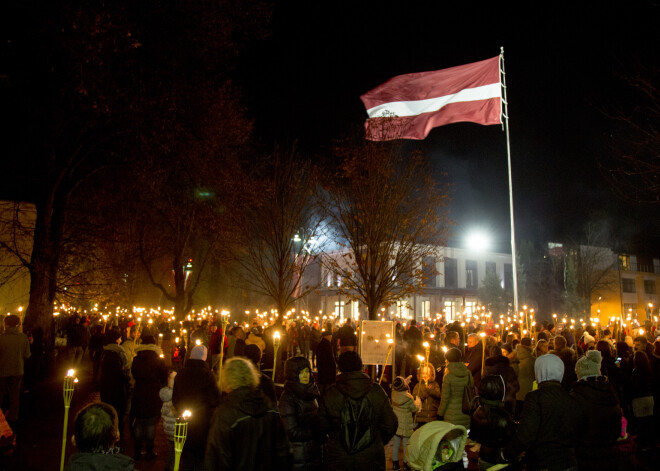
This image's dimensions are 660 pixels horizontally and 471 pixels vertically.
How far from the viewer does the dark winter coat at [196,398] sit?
5.42 metres

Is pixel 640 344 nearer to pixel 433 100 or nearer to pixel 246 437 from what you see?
pixel 246 437

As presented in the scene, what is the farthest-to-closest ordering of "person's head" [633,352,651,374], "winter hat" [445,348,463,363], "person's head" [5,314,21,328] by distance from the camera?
"person's head" [5,314,21,328] → "person's head" [633,352,651,374] → "winter hat" [445,348,463,363]

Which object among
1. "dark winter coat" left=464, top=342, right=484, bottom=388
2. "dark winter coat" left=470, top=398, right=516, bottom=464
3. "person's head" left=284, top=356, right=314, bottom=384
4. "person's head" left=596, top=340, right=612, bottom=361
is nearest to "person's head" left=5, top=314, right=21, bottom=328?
"person's head" left=284, top=356, right=314, bottom=384

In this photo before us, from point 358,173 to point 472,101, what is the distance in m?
4.60

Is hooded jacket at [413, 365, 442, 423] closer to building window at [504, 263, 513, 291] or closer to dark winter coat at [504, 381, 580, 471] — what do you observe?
dark winter coat at [504, 381, 580, 471]

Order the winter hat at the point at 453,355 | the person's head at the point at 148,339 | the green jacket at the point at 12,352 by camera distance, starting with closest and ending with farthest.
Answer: the winter hat at the point at 453,355 → the person's head at the point at 148,339 → the green jacket at the point at 12,352

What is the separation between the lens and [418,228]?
629 inches

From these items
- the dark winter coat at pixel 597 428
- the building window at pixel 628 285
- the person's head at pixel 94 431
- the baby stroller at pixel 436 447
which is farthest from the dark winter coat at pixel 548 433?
the building window at pixel 628 285

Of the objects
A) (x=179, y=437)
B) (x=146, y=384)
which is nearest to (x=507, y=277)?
(x=146, y=384)

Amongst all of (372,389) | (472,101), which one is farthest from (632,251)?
(372,389)

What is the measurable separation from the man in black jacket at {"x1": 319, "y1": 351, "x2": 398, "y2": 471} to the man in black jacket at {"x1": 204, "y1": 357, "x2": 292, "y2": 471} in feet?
2.35

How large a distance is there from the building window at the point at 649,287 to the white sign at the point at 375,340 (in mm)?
59121

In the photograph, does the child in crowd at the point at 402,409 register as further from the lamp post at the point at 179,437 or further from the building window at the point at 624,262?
the building window at the point at 624,262

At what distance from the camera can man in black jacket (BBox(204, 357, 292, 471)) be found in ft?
12.1
